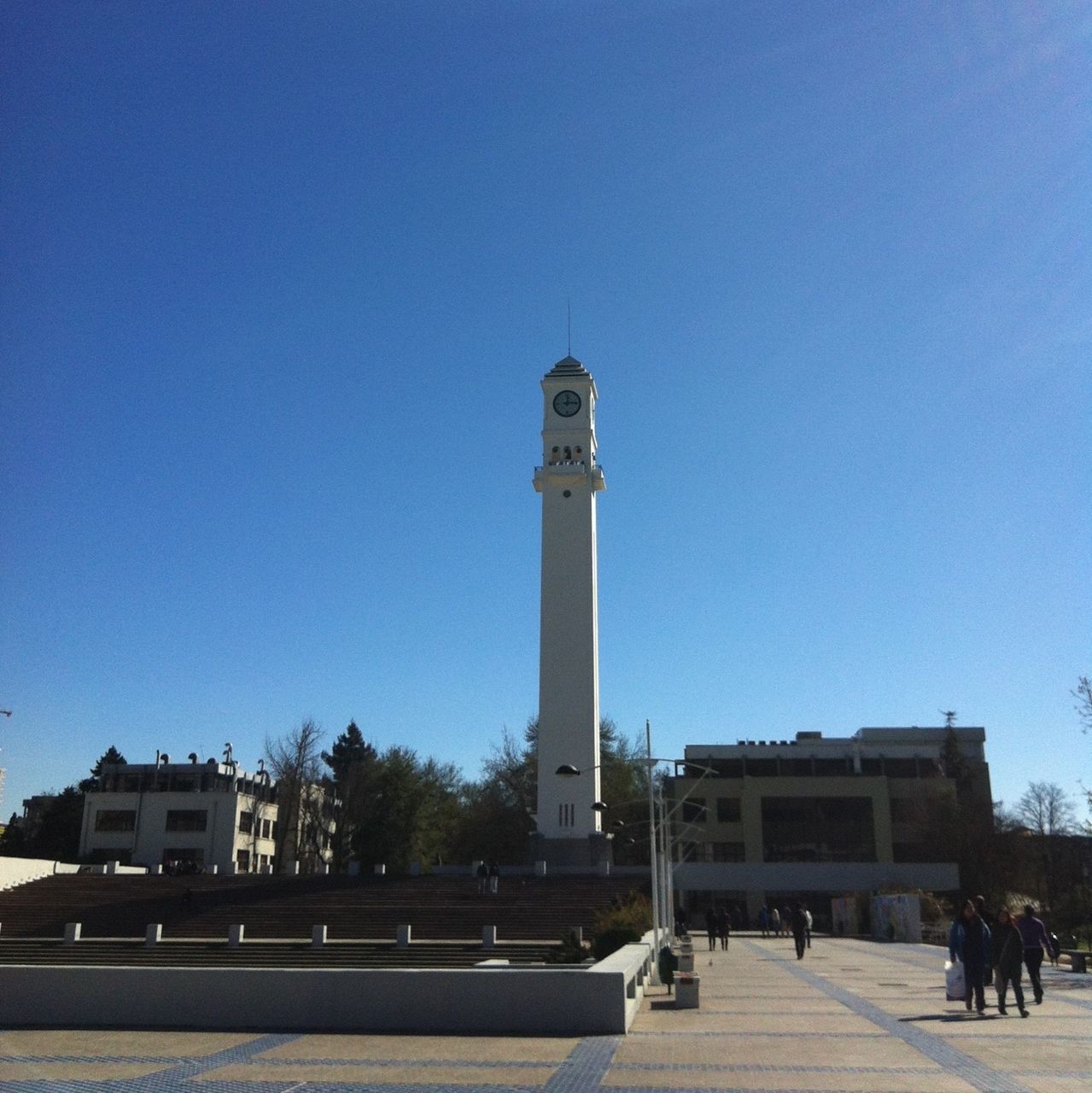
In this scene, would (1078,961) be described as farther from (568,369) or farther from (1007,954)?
(568,369)

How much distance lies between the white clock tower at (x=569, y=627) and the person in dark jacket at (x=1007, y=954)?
1345 inches

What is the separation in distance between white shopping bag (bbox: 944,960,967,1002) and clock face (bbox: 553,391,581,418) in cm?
4492

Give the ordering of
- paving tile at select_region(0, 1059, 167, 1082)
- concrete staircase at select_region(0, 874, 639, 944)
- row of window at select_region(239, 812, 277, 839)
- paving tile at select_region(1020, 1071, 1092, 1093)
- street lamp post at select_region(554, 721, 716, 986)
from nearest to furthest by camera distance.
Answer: paving tile at select_region(1020, 1071, 1092, 1093) < paving tile at select_region(0, 1059, 167, 1082) < street lamp post at select_region(554, 721, 716, 986) < concrete staircase at select_region(0, 874, 639, 944) < row of window at select_region(239, 812, 277, 839)

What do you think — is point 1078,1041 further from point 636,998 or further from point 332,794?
point 332,794

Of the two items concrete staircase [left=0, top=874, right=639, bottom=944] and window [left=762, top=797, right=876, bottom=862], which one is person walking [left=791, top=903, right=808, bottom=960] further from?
window [left=762, top=797, right=876, bottom=862]

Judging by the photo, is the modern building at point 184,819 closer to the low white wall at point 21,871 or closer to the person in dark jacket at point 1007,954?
the low white wall at point 21,871

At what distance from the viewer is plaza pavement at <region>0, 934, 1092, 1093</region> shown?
9.97 metres

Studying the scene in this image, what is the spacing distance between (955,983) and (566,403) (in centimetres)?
4585

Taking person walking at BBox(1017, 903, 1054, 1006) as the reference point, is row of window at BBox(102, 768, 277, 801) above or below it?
above

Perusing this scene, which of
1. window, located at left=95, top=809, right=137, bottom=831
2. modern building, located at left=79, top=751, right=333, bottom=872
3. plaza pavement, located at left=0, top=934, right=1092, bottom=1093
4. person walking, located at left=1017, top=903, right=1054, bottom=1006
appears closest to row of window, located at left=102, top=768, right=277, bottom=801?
modern building, located at left=79, top=751, right=333, bottom=872

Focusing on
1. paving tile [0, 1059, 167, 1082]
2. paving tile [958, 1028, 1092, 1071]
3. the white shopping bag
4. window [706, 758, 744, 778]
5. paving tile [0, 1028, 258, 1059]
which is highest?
window [706, 758, 744, 778]

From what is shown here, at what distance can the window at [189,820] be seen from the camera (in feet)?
211

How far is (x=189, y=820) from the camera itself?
212 feet

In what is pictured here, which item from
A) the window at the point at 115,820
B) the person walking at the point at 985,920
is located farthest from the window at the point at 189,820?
the person walking at the point at 985,920
